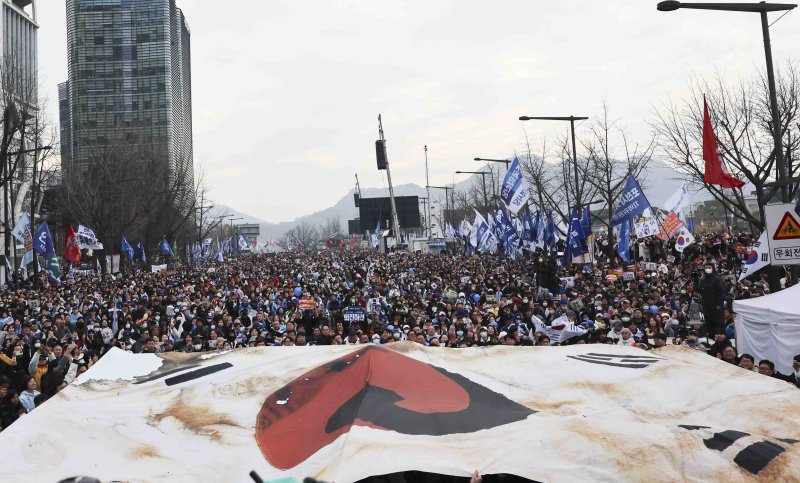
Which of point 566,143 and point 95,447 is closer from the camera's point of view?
point 95,447

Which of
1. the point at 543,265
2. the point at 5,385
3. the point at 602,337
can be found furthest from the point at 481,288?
the point at 5,385

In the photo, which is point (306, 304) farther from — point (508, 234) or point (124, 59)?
point (124, 59)

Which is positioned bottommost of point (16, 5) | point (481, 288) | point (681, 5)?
point (481, 288)

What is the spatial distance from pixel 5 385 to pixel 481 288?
1867 cm

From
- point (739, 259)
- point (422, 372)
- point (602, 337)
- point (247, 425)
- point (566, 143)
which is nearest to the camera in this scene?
point (247, 425)

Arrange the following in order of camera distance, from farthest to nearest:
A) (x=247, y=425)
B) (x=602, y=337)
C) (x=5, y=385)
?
(x=602, y=337)
(x=5, y=385)
(x=247, y=425)

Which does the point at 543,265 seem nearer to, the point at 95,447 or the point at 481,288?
the point at 481,288

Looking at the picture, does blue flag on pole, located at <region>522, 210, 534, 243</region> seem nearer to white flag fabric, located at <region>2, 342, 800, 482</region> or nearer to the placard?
the placard

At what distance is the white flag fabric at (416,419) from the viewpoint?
5375 millimetres

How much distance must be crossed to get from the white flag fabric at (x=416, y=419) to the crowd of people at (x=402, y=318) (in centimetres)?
393

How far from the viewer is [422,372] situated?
7.57 metres

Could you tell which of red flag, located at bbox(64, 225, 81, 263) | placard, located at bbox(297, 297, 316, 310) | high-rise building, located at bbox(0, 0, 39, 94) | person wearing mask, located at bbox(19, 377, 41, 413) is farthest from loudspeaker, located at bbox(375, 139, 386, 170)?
high-rise building, located at bbox(0, 0, 39, 94)

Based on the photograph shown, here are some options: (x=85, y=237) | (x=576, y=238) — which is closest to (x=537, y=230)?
(x=576, y=238)

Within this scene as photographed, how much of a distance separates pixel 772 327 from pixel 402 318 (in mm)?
9511
